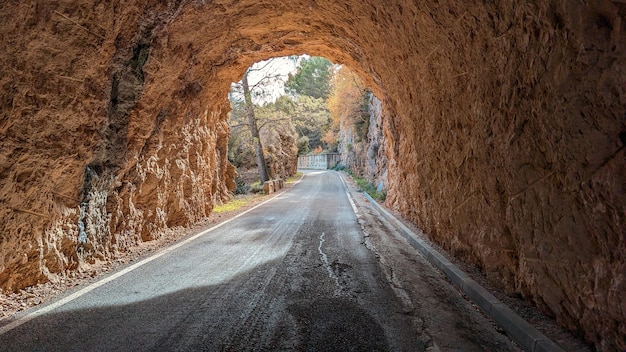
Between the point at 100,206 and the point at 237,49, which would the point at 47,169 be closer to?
the point at 100,206

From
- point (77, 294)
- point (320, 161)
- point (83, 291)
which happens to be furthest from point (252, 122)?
point (320, 161)

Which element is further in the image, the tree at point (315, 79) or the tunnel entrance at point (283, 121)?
the tree at point (315, 79)

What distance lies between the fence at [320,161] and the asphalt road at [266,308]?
59.1m

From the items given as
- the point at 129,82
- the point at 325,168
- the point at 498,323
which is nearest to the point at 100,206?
the point at 129,82

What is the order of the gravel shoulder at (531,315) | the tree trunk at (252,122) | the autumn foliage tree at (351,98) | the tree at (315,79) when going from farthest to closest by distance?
1. the tree at (315,79)
2. the autumn foliage tree at (351,98)
3. the tree trunk at (252,122)
4. the gravel shoulder at (531,315)

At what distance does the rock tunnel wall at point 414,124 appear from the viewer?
3.02 m

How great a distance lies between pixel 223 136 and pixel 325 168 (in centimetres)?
5363

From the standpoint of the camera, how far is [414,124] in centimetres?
923

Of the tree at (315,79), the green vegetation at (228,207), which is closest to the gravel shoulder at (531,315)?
the green vegetation at (228,207)

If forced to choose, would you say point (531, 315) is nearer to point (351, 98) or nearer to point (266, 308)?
point (266, 308)

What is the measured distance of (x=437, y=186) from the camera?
299 inches

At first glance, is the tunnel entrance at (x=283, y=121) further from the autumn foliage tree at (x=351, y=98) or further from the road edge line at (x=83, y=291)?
the road edge line at (x=83, y=291)

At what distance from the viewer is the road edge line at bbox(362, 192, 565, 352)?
3342 millimetres

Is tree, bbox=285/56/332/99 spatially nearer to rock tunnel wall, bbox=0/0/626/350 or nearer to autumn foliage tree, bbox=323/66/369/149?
autumn foliage tree, bbox=323/66/369/149
